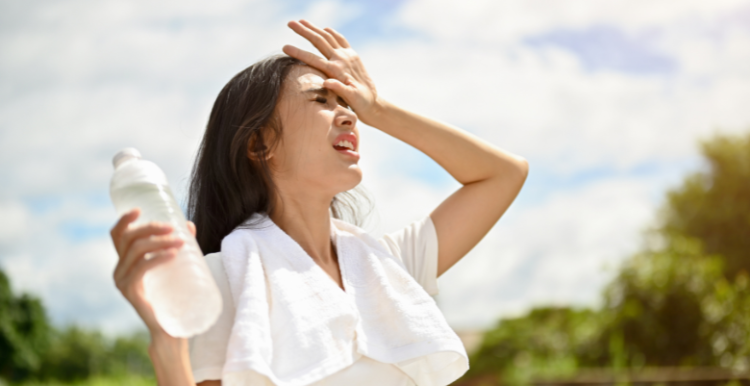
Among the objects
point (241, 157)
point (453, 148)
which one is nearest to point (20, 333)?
point (241, 157)

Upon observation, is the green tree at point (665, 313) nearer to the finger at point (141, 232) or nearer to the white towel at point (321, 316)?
the white towel at point (321, 316)

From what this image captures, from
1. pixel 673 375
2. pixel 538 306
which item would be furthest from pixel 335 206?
pixel 538 306

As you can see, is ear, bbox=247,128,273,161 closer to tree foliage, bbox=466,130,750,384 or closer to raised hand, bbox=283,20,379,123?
raised hand, bbox=283,20,379,123

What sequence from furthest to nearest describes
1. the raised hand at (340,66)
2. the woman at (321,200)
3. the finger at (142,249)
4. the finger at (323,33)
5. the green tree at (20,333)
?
the green tree at (20,333) → the finger at (323,33) → the raised hand at (340,66) → the woman at (321,200) → the finger at (142,249)

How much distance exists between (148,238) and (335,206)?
1152mm

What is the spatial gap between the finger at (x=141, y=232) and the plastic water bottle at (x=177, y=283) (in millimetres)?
42

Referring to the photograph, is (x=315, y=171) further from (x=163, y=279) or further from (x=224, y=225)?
(x=163, y=279)

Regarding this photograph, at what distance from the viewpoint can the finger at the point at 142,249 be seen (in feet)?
3.98

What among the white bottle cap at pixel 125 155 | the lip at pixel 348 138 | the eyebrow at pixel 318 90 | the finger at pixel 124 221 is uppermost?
the eyebrow at pixel 318 90

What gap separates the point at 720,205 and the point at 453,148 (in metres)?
15.8

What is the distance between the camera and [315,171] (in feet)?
5.99

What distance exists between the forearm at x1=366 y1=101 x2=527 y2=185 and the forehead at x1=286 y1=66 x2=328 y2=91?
270 millimetres

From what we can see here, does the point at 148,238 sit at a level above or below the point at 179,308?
above

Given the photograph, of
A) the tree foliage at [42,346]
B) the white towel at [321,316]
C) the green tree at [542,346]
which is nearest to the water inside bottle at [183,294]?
the white towel at [321,316]
